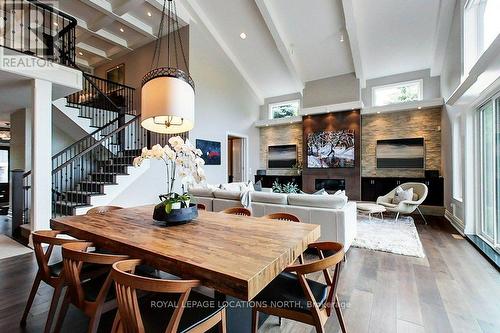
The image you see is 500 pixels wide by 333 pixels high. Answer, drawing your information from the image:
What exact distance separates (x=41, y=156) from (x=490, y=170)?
690 cm

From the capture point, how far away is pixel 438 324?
1.92m

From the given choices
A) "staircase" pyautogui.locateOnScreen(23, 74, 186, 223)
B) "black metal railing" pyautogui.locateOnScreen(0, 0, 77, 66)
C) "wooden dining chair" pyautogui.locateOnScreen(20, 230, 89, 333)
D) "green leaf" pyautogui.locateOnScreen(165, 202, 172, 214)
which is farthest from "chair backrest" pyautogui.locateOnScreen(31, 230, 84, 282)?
"black metal railing" pyautogui.locateOnScreen(0, 0, 77, 66)

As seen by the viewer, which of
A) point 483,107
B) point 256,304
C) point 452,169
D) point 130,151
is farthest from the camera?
point 130,151

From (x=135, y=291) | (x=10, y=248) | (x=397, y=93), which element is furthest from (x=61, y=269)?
(x=397, y=93)

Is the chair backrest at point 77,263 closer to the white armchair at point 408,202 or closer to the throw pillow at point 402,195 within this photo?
the white armchair at point 408,202

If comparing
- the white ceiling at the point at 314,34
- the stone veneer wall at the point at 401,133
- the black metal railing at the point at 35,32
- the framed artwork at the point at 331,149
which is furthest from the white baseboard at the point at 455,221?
the black metal railing at the point at 35,32

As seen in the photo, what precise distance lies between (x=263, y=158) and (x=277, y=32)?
445cm

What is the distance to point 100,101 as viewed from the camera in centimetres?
672

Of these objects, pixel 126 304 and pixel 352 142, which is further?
pixel 352 142

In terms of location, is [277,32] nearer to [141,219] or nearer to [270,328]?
[141,219]

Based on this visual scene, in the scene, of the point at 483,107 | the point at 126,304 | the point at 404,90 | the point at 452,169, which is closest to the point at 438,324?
the point at 126,304

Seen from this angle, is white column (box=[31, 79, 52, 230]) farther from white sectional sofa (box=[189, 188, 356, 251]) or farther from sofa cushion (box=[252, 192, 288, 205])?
sofa cushion (box=[252, 192, 288, 205])

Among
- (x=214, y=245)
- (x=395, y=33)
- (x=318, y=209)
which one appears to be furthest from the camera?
(x=395, y=33)

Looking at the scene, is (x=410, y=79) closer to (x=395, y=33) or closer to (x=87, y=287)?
(x=395, y=33)
